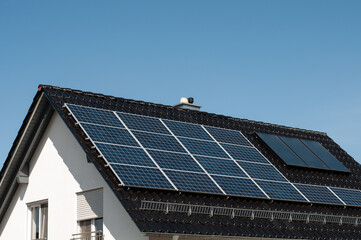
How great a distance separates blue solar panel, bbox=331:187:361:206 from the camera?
25.6m

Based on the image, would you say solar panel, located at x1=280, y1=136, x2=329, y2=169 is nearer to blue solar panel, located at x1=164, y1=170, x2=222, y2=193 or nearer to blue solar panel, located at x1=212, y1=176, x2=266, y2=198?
blue solar panel, located at x1=212, y1=176, x2=266, y2=198

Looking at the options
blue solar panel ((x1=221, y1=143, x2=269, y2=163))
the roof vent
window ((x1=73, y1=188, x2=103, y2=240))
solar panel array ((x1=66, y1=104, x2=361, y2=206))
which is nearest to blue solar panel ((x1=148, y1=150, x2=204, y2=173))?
solar panel array ((x1=66, y1=104, x2=361, y2=206))

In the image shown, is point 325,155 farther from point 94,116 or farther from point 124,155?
point 124,155

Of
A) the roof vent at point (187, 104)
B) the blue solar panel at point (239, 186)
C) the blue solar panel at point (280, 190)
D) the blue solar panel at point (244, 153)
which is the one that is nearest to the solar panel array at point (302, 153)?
the blue solar panel at point (244, 153)

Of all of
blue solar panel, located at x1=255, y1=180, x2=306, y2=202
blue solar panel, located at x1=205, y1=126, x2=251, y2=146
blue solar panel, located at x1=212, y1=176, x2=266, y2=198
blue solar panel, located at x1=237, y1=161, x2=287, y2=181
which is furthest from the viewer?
blue solar panel, located at x1=205, y1=126, x2=251, y2=146

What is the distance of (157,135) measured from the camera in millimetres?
22969

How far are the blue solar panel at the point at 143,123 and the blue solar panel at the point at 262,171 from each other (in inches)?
123

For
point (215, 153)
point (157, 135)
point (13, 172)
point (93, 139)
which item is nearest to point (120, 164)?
point (93, 139)

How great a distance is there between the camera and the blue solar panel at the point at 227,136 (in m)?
25.4

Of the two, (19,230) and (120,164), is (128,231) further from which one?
(19,230)

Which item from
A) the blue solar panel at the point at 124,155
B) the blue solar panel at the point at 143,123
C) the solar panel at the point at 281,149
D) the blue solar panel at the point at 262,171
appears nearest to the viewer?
the blue solar panel at the point at 124,155

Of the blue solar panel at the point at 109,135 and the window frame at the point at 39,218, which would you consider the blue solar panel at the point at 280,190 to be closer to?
the blue solar panel at the point at 109,135

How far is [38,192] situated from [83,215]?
124 inches

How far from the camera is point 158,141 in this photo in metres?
22.5
